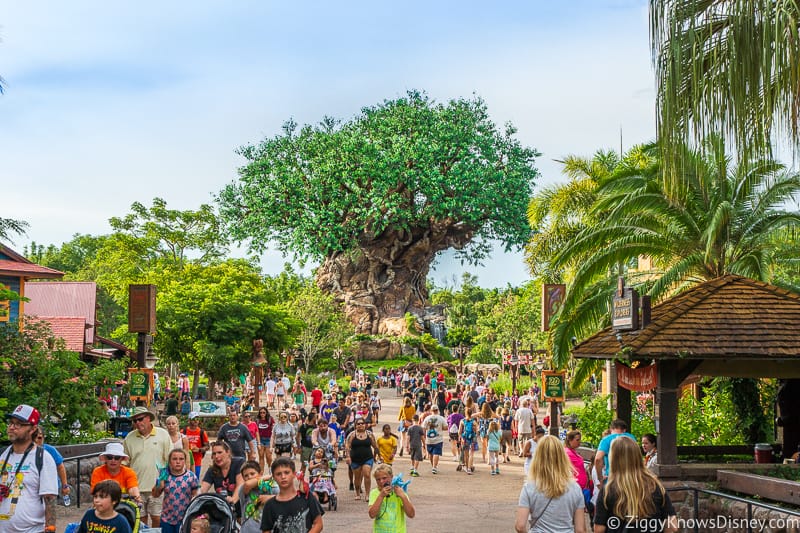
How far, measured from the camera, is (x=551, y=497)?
21.5 feet

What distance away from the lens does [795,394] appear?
15281 mm

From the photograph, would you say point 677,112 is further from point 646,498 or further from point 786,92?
point 646,498

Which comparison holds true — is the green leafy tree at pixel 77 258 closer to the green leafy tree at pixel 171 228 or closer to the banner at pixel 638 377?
the green leafy tree at pixel 171 228

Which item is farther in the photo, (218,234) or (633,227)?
(218,234)

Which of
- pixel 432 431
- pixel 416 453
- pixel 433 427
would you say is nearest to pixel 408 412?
pixel 433 427

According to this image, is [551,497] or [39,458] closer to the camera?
[551,497]

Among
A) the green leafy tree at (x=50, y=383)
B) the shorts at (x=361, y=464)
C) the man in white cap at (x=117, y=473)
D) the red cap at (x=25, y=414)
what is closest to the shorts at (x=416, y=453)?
the shorts at (x=361, y=464)

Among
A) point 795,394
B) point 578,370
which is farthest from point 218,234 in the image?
point 795,394

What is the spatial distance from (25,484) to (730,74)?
6587 millimetres

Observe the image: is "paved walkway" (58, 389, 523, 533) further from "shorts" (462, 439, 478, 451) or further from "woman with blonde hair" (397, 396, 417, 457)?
"woman with blonde hair" (397, 396, 417, 457)

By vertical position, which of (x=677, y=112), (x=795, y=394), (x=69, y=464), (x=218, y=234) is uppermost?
(x=218, y=234)

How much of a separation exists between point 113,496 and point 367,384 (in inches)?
1471

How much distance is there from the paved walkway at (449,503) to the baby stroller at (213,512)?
4.92m

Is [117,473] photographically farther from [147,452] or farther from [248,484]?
[147,452]
